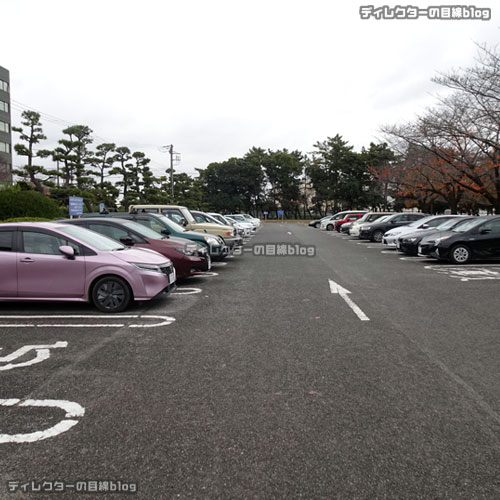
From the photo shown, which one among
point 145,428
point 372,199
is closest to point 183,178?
point 372,199

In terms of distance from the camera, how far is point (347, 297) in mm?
8008

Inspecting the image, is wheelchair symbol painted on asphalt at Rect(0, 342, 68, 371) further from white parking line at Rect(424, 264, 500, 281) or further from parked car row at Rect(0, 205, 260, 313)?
white parking line at Rect(424, 264, 500, 281)

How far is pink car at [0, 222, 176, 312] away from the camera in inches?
268

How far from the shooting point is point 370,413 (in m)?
3.40

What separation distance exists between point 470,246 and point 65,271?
11.4 meters

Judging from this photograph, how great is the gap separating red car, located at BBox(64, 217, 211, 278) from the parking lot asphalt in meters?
2.30

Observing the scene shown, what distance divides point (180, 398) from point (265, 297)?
14.9 feet

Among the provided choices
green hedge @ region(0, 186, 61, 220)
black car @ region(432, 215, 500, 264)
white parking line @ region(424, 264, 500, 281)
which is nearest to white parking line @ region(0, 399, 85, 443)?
white parking line @ region(424, 264, 500, 281)

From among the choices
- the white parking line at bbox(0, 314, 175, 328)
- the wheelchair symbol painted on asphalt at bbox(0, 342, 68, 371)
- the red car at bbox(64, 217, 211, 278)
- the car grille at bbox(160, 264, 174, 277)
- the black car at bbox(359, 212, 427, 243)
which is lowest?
the wheelchair symbol painted on asphalt at bbox(0, 342, 68, 371)

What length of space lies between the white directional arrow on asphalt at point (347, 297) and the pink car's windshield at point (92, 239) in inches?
162

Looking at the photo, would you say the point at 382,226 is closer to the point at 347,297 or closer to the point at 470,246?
the point at 470,246

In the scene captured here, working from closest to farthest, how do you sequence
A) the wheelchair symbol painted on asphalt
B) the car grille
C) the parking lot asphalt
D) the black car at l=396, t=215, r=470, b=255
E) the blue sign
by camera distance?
Result: the parking lot asphalt
the wheelchair symbol painted on asphalt
the car grille
the black car at l=396, t=215, r=470, b=255
the blue sign

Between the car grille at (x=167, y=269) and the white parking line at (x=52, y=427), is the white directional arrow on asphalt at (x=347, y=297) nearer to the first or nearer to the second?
the car grille at (x=167, y=269)

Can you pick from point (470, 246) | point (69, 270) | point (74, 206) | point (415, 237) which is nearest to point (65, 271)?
point (69, 270)
